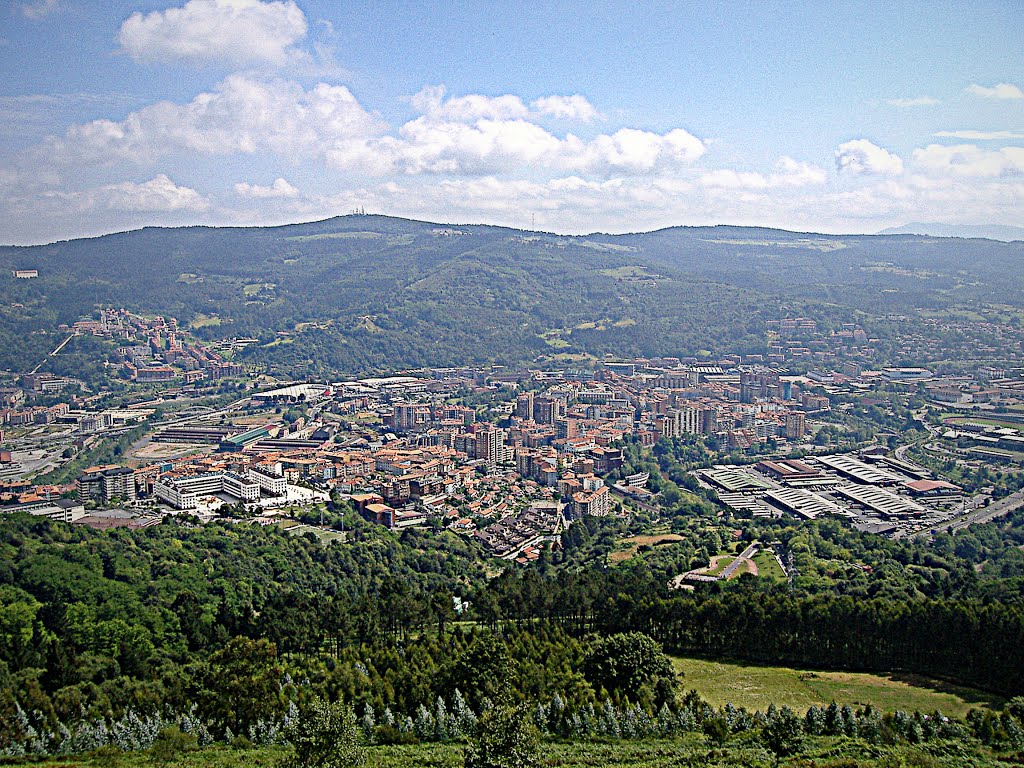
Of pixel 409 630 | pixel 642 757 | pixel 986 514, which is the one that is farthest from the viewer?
pixel 986 514

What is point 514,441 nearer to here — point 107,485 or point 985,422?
point 107,485

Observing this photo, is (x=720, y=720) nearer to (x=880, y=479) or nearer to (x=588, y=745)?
(x=588, y=745)

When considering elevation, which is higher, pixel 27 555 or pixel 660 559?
pixel 27 555

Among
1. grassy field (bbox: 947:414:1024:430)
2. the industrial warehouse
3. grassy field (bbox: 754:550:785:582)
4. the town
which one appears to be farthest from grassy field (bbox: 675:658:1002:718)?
grassy field (bbox: 947:414:1024:430)

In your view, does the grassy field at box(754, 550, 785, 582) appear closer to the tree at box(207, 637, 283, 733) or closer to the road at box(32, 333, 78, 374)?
the tree at box(207, 637, 283, 733)

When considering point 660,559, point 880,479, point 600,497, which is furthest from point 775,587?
point 880,479

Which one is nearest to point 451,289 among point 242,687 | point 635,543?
point 635,543
